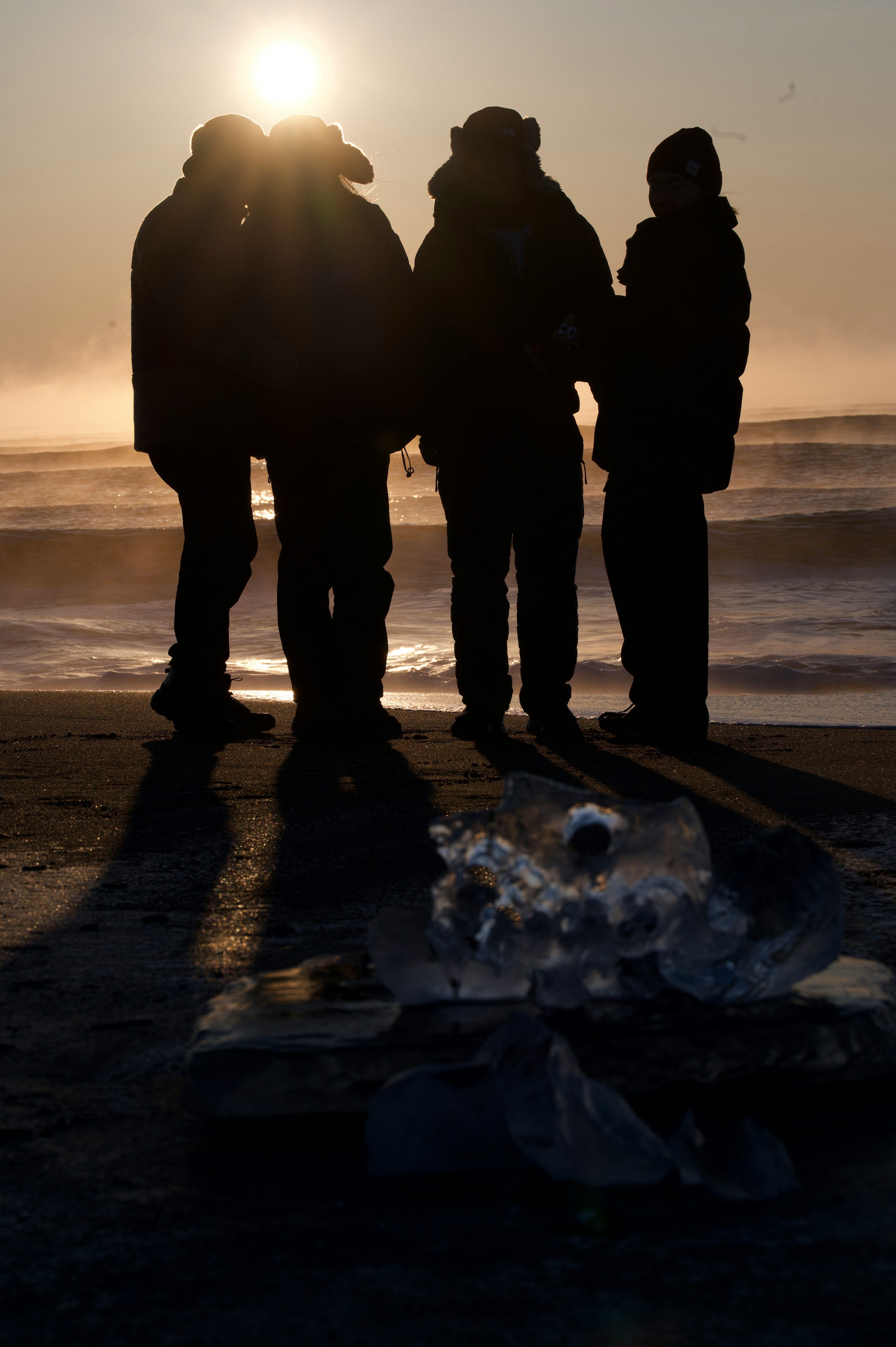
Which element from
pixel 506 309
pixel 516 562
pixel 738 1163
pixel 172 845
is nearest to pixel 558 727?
pixel 516 562

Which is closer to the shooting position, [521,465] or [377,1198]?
[377,1198]

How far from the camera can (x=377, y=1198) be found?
3.24 ft

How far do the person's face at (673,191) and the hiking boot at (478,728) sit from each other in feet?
4.78

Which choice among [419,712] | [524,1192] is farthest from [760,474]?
[524,1192]

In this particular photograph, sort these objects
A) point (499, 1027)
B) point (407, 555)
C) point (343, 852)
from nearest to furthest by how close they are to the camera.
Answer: point (499, 1027) → point (343, 852) → point (407, 555)

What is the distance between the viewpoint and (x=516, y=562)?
11.6ft

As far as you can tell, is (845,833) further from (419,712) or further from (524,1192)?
(419,712)

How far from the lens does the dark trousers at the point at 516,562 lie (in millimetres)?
3525

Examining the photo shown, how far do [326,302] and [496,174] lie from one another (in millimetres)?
573

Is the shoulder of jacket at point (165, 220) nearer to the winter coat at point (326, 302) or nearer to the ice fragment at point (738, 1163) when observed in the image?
the winter coat at point (326, 302)

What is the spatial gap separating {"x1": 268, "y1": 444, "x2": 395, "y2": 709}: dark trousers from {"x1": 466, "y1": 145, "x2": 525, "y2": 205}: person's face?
0.76 meters

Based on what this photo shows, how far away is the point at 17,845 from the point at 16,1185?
53.4 inches

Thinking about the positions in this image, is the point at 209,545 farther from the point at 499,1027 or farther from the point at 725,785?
the point at 499,1027

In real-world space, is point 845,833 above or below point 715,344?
below
